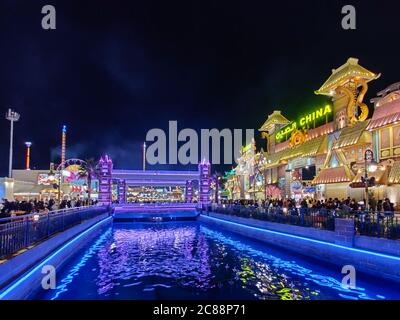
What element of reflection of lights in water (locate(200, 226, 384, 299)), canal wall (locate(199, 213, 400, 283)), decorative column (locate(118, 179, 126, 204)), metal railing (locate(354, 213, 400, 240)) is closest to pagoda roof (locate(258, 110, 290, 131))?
decorative column (locate(118, 179, 126, 204))

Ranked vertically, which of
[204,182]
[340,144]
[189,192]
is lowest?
[189,192]

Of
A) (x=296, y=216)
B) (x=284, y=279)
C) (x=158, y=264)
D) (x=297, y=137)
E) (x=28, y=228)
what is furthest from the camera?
(x=297, y=137)

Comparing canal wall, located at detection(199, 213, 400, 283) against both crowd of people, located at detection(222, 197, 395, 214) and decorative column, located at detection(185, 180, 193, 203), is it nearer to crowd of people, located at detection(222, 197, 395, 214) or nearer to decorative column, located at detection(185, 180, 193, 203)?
crowd of people, located at detection(222, 197, 395, 214)

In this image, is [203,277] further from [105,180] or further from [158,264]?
[105,180]

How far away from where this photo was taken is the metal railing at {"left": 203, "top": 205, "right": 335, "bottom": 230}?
56.2 feet

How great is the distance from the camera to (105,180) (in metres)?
59.7

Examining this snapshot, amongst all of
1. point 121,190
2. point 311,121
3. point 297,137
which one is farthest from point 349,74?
point 121,190

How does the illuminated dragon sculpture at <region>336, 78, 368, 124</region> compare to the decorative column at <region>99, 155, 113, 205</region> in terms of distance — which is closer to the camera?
the illuminated dragon sculpture at <region>336, 78, 368, 124</region>

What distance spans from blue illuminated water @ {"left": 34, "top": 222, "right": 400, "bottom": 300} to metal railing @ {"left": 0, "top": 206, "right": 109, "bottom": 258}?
1552mm

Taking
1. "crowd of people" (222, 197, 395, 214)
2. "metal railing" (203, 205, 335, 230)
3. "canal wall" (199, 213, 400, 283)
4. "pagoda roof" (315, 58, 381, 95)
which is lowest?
"canal wall" (199, 213, 400, 283)

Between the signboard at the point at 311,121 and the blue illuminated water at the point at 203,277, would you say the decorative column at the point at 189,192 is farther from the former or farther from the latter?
the blue illuminated water at the point at 203,277

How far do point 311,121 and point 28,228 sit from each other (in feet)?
105

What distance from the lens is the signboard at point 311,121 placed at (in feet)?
117
